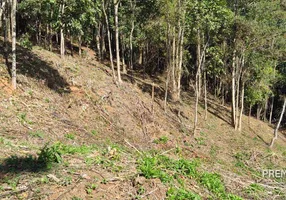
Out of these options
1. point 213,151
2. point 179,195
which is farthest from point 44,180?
point 213,151

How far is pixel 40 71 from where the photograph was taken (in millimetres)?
14258

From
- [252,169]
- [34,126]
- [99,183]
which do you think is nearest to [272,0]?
[252,169]

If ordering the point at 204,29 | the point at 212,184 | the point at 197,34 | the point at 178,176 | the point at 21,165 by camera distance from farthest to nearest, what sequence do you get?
the point at 197,34 < the point at 204,29 < the point at 212,184 < the point at 178,176 < the point at 21,165

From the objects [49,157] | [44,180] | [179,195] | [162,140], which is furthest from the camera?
[162,140]

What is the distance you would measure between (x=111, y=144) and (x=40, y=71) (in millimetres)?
5867

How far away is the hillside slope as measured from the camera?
18.7 feet

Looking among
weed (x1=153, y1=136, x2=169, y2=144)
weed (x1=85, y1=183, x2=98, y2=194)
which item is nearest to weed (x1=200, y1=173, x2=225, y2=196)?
weed (x1=85, y1=183, x2=98, y2=194)

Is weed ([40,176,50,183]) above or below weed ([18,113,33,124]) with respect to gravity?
above

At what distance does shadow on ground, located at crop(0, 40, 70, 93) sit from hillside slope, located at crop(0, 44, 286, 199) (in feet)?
0.18

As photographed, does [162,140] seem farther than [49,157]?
Yes

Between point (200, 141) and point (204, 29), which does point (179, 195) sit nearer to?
point (200, 141)

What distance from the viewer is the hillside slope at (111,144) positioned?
18.7 ft

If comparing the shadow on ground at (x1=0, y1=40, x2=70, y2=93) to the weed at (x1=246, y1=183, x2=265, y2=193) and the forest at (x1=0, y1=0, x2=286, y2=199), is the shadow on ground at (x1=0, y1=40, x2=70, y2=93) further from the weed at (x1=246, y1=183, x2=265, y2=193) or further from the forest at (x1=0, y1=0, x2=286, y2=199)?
the weed at (x1=246, y1=183, x2=265, y2=193)

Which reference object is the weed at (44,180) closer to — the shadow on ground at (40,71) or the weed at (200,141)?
the shadow on ground at (40,71)
